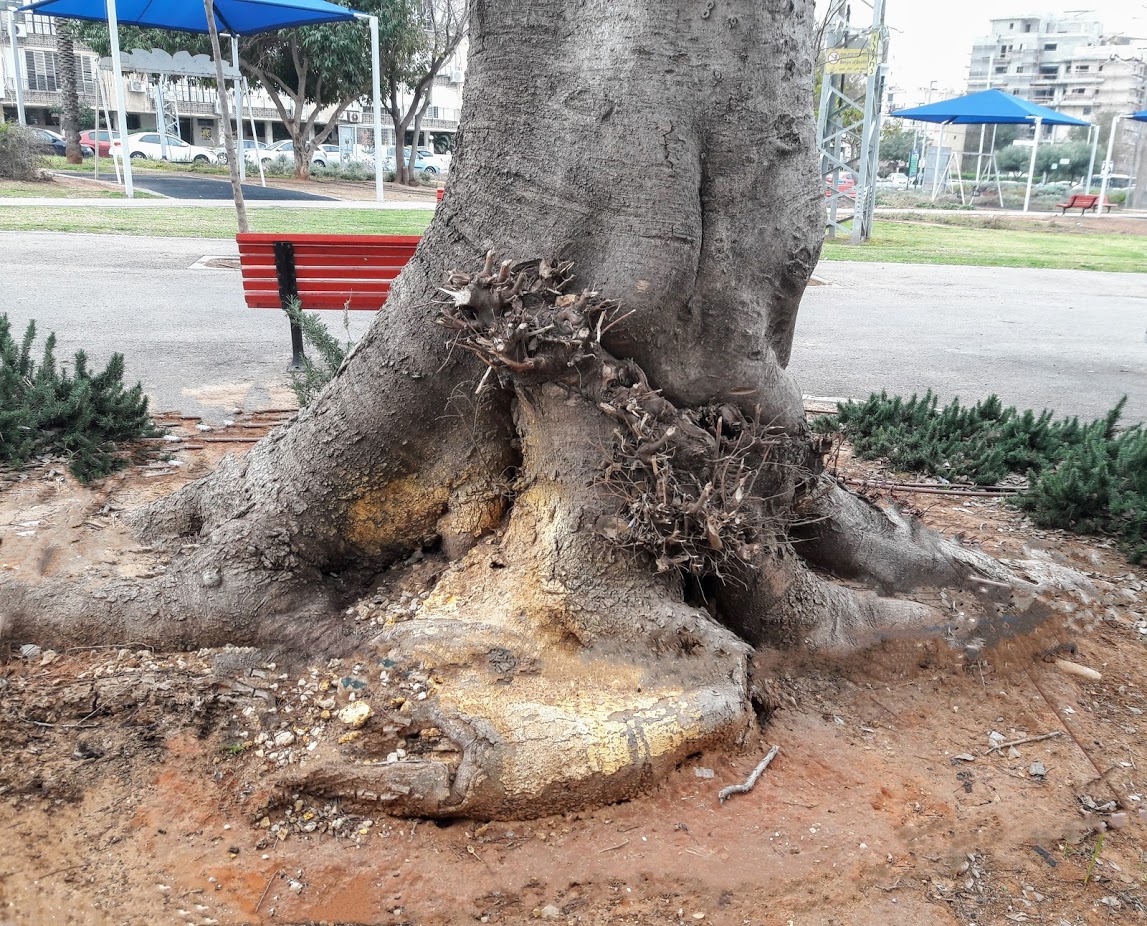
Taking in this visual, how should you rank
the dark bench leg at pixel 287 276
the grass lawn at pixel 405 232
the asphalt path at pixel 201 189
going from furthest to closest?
the asphalt path at pixel 201 189, the grass lawn at pixel 405 232, the dark bench leg at pixel 287 276

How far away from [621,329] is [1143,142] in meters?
52.5

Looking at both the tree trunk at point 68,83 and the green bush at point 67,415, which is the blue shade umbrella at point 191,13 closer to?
the green bush at point 67,415

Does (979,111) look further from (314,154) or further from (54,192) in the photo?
(314,154)

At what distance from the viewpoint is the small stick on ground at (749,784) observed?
103 inches

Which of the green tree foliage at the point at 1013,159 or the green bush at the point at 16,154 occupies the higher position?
the green tree foliage at the point at 1013,159

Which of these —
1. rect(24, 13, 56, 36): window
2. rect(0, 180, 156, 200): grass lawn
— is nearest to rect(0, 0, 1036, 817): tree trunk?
rect(0, 180, 156, 200): grass lawn

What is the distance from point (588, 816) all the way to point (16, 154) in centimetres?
2910

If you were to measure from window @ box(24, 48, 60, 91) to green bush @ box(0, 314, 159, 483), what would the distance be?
67851 mm

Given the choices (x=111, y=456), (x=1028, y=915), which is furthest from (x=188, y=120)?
(x=1028, y=915)

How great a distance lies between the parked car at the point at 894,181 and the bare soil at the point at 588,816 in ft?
178

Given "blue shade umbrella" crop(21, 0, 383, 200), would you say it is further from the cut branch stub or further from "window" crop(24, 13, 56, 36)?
"window" crop(24, 13, 56, 36)

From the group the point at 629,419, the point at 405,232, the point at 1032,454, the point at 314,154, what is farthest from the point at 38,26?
the point at 629,419

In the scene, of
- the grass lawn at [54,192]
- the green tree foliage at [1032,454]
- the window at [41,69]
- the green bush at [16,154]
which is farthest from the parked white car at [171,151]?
the green tree foliage at [1032,454]

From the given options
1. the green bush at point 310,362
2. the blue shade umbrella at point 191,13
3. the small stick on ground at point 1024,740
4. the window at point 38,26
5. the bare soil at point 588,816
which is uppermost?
the window at point 38,26
